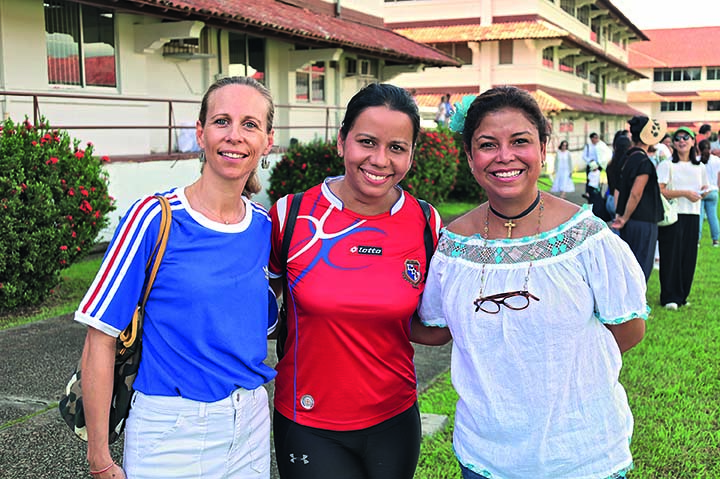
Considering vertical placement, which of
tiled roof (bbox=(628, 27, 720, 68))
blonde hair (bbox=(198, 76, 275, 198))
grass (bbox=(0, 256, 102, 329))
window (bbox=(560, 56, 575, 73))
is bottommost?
grass (bbox=(0, 256, 102, 329))

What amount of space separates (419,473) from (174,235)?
2560mm

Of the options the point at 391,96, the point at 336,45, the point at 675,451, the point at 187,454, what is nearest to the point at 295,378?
the point at 187,454

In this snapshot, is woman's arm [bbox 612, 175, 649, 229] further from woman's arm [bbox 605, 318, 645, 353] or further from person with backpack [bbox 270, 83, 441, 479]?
woman's arm [bbox 605, 318, 645, 353]

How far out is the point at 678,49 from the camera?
224ft

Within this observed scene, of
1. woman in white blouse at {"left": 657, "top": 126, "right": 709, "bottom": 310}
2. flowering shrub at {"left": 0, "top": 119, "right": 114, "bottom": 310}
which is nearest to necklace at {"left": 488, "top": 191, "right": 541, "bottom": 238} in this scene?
flowering shrub at {"left": 0, "top": 119, "right": 114, "bottom": 310}

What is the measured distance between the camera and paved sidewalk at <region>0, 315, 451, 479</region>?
160 inches

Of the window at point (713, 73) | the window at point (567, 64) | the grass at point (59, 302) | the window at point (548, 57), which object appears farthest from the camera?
the window at point (713, 73)

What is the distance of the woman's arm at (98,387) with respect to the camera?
2.23m

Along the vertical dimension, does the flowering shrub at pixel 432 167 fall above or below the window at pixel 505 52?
below

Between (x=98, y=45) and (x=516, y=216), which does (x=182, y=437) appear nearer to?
(x=516, y=216)

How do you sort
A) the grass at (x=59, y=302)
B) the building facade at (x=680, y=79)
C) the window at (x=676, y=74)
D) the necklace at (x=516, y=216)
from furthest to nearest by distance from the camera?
the window at (x=676, y=74)
the building facade at (x=680, y=79)
the grass at (x=59, y=302)
the necklace at (x=516, y=216)

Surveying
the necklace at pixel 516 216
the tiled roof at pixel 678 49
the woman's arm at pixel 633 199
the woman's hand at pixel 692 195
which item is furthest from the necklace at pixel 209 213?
the tiled roof at pixel 678 49

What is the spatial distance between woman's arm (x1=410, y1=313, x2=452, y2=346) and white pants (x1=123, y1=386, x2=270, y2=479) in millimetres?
785

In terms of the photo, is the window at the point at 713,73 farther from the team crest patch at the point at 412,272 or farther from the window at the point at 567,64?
the team crest patch at the point at 412,272
